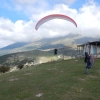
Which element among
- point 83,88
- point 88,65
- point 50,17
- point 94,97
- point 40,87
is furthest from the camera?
point 50,17

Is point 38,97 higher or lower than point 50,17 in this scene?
lower

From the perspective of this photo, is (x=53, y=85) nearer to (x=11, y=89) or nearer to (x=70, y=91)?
(x=70, y=91)

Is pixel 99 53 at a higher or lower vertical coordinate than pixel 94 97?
higher

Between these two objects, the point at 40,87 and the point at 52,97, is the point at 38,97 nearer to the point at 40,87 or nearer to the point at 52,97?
the point at 52,97

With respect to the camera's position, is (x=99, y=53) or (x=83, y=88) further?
(x=99, y=53)

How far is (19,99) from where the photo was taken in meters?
16.2

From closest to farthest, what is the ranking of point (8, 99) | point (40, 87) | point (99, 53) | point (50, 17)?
point (8, 99), point (40, 87), point (50, 17), point (99, 53)

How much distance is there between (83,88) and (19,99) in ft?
19.8

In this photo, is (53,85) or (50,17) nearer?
(53,85)

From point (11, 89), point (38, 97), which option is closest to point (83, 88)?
point (38, 97)

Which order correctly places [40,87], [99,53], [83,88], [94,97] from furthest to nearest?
[99,53], [40,87], [83,88], [94,97]

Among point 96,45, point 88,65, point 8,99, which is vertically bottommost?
point 8,99

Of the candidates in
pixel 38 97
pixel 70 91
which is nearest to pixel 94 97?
pixel 70 91

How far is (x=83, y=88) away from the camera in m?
18.0
